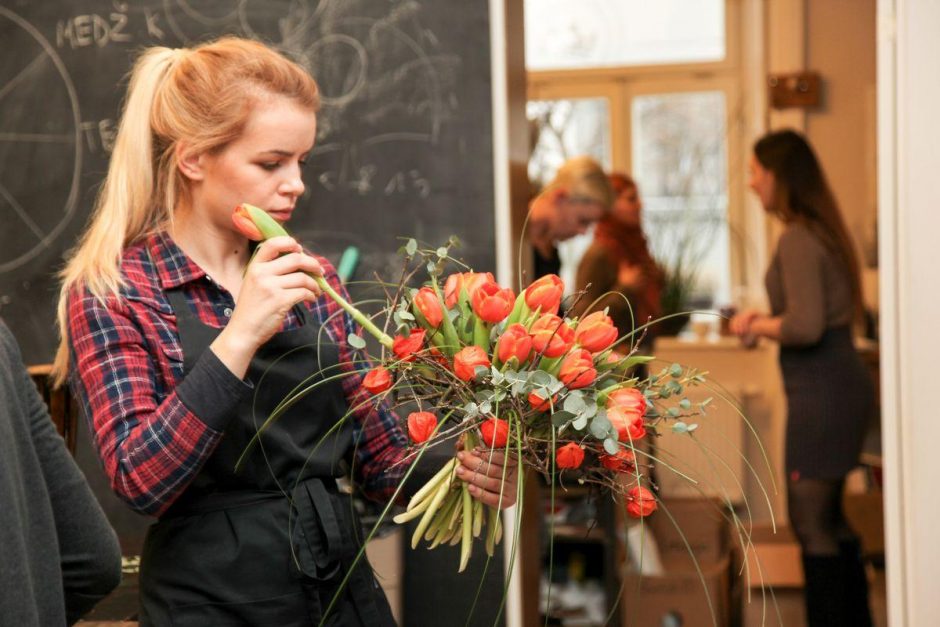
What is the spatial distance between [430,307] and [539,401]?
7.3 inches

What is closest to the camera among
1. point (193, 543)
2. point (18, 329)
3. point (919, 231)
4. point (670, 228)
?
point (193, 543)

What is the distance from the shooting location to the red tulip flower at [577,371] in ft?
4.02

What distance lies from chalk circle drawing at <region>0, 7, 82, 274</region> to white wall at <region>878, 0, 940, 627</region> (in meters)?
1.86

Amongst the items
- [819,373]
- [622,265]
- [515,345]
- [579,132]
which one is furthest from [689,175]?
[515,345]

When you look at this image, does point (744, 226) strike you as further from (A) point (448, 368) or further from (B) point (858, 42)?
(A) point (448, 368)

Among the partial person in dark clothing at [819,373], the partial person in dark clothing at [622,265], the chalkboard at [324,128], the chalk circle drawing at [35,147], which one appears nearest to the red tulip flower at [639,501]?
the chalkboard at [324,128]

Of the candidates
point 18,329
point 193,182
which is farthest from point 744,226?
point 193,182

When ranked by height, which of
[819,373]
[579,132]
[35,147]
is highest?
[579,132]

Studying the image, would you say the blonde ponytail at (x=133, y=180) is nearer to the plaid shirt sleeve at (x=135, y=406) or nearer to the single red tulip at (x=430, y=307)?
the plaid shirt sleeve at (x=135, y=406)

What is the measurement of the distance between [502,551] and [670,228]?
3232mm

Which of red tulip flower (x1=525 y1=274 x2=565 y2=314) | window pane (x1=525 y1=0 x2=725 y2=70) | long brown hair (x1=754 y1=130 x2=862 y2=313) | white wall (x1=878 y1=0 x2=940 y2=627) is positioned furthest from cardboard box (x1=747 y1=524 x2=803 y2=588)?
red tulip flower (x1=525 y1=274 x2=565 y2=314)

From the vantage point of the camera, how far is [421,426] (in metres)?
1.26

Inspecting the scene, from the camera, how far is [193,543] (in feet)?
4.82

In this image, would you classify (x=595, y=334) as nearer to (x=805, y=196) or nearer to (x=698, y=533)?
(x=805, y=196)
